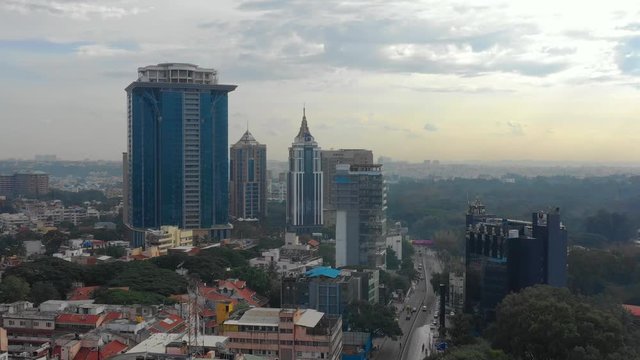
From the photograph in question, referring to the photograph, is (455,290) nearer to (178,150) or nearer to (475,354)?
(475,354)

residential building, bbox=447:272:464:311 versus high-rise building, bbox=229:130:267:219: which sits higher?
high-rise building, bbox=229:130:267:219

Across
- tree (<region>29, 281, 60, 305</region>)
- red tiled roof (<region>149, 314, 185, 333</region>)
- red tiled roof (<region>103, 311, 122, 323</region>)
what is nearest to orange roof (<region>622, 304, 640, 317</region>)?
→ red tiled roof (<region>149, 314, 185, 333</region>)

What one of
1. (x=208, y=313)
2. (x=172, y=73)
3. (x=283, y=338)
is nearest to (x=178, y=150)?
(x=172, y=73)

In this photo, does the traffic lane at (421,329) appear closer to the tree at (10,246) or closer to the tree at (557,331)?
Answer: the tree at (557,331)

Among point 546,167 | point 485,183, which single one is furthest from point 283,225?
point 546,167

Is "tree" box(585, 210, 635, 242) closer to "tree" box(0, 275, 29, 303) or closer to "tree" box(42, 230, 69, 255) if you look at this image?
"tree" box(42, 230, 69, 255)

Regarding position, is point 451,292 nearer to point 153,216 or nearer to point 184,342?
point 184,342
